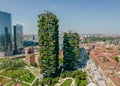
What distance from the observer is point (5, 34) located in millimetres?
101250

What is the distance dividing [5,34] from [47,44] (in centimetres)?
5102

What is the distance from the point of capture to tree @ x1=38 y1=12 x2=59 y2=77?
5631cm

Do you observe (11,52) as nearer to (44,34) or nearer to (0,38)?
(0,38)

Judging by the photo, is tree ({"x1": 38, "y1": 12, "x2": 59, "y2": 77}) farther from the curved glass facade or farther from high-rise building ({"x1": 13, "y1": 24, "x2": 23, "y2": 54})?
high-rise building ({"x1": 13, "y1": 24, "x2": 23, "y2": 54})

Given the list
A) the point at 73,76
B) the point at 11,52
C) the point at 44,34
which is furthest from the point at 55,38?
the point at 11,52

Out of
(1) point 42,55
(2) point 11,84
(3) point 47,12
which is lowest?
A: (2) point 11,84

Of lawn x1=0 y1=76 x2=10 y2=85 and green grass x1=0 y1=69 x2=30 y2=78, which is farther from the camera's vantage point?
green grass x1=0 y1=69 x2=30 y2=78

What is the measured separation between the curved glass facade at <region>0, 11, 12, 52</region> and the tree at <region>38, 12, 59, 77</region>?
158 feet

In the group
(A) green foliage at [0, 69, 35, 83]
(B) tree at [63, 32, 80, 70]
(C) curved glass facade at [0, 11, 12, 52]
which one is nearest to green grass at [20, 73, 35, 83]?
(A) green foliage at [0, 69, 35, 83]

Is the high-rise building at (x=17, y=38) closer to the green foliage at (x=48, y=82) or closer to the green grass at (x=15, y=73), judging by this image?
the green grass at (x=15, y=73)

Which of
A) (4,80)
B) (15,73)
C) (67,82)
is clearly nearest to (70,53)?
(67,82)

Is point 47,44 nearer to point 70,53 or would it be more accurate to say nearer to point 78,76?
point 70,53

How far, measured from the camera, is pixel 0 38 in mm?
99250

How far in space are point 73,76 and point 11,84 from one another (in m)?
17.2
